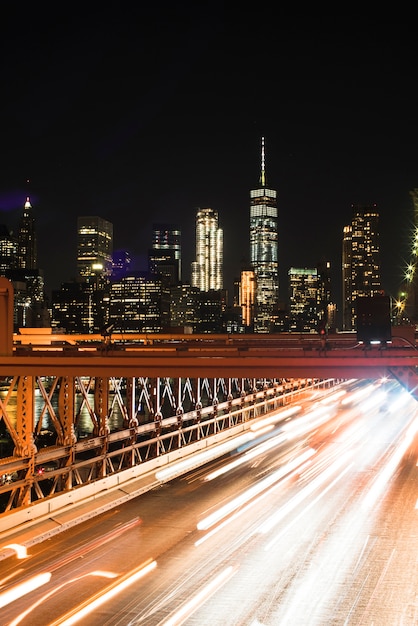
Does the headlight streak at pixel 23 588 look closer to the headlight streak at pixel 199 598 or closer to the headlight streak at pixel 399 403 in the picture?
the headlight streak at pixel 199 598

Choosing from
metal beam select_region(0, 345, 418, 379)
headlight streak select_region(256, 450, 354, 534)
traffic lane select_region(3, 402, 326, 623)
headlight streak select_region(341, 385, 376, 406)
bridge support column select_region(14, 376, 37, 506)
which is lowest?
headlight streak select_region(341, 385, 376, 406)

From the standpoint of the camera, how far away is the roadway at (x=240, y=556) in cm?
1145

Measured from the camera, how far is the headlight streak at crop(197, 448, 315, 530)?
1736cm

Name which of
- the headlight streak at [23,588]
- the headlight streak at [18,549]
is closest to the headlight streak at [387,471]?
the headlight streak at [18,549]

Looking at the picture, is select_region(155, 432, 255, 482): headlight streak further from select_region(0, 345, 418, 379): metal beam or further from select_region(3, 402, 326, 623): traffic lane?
select_region(0, 345, 418, 379): metal beam

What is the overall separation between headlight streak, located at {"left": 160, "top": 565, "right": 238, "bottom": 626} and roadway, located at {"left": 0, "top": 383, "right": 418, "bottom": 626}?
0.03 m

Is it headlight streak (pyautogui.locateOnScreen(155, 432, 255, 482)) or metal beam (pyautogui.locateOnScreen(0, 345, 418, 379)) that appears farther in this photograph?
headlight streak (pyautogui.locateOnScreen(155, 432, 255, 482))

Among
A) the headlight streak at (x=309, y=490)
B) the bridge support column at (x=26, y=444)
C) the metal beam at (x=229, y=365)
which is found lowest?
the headlight streak at (x=309, y=490)

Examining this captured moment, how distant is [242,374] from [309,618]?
5.72 meters

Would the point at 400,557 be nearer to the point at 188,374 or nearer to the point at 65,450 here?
the point at 188,374

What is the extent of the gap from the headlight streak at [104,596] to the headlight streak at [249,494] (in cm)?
336

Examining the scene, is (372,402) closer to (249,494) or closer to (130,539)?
(249,494)

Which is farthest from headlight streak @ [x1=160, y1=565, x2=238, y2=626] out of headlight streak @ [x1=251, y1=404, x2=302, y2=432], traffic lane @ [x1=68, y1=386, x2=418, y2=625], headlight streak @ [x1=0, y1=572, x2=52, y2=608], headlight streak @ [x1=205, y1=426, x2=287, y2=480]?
headlight streak @ [x1=251, y1=404, x2=302, y2=432]

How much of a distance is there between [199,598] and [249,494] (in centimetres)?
840
